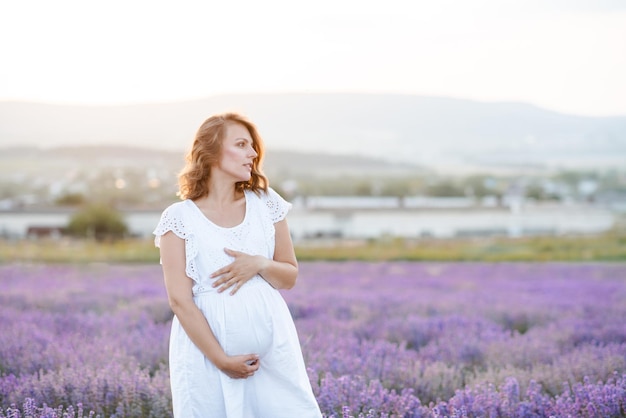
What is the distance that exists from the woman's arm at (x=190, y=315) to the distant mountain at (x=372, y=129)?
257ft

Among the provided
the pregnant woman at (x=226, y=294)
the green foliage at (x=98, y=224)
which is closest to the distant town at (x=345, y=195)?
the green foliage at (x=98, y=224)

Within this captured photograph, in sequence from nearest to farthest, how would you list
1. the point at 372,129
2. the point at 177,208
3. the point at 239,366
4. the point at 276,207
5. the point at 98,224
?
1. the point at 239,366
2. the point at 177,208
3. the point at 276,207
4. the point at 98,224
5. the point at 372,129

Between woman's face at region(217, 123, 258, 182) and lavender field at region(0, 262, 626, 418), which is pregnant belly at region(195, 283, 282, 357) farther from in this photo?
lavender field at region(0, 262, 626, 418)

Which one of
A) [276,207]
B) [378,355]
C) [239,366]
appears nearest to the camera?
[239,366]

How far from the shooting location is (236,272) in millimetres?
2832

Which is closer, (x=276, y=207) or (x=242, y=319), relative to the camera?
(x=242, y=319)

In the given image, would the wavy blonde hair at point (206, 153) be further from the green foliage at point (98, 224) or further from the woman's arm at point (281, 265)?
the green foliage at point (98, 224)

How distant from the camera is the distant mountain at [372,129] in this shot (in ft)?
313

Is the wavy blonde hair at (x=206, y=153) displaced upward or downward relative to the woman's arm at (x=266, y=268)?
upward

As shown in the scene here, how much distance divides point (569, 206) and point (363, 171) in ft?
161

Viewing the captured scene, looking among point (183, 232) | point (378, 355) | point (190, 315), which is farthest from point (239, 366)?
point (378, 355)

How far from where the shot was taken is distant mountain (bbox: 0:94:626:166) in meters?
95.3

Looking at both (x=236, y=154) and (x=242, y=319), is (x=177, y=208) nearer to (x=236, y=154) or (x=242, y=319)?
(x=236, y=154)

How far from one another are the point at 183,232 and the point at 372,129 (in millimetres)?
129486
